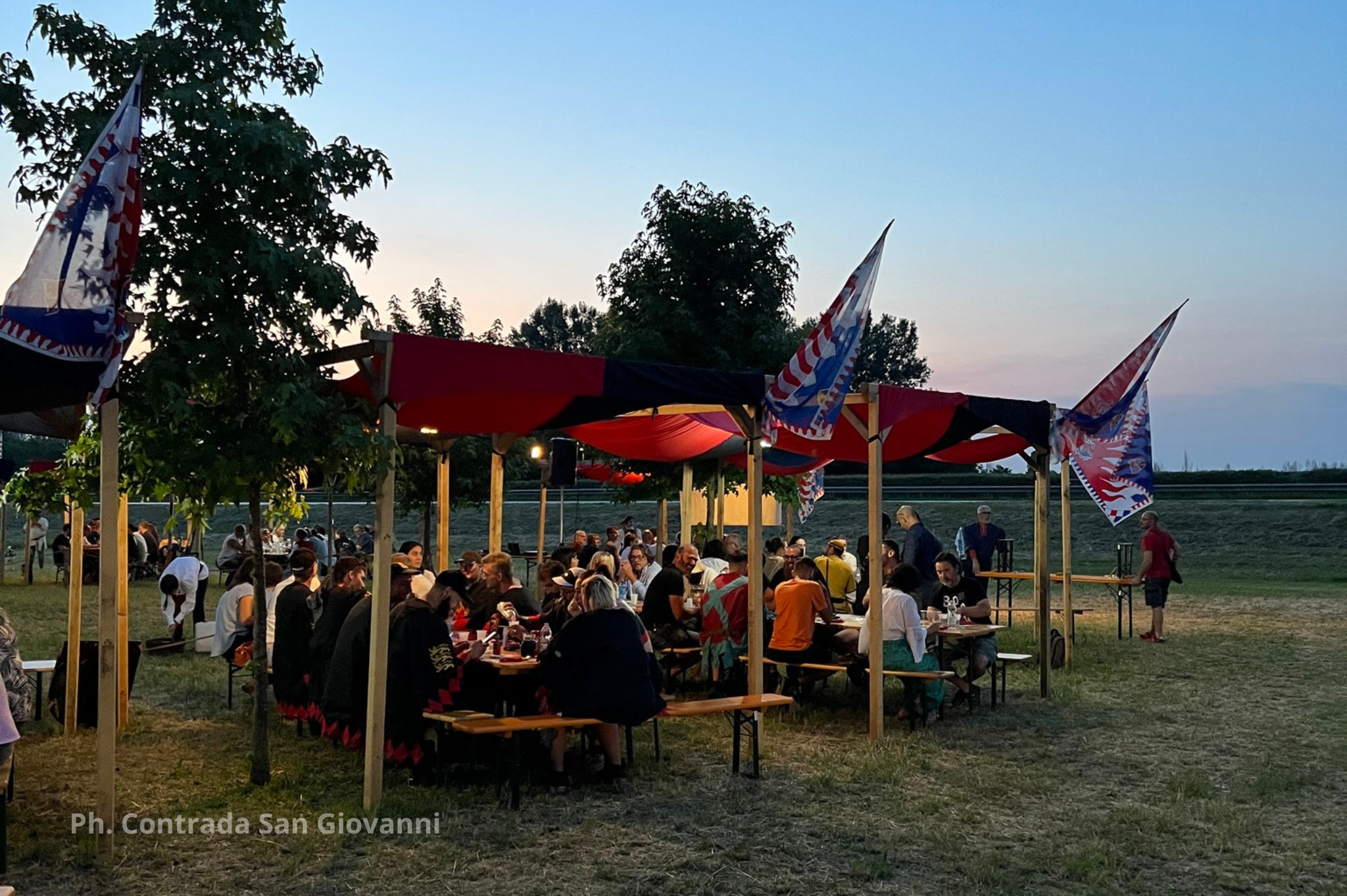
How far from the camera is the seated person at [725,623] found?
33.8 feet

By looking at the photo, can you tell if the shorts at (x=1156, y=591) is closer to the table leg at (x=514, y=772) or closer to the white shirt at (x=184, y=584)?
the table leg at (x=514, y=772)

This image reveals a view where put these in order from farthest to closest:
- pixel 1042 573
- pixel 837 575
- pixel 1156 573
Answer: pixel 1156 573 → pixel 837 575 → pixel 1042 573

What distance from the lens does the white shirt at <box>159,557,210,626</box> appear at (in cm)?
1421

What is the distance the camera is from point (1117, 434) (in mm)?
11227

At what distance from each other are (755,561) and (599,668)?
191 centimetres

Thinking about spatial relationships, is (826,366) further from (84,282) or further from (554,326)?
(554,326)

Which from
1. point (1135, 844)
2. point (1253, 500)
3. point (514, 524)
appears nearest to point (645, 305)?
point (1135, 844)

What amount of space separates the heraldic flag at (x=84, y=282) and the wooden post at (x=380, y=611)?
1546 millimetres

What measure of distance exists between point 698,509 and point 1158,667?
934cm

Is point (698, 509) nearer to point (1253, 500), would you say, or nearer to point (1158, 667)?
point (1158, 667)

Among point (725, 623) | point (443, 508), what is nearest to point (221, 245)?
point (725, 623)

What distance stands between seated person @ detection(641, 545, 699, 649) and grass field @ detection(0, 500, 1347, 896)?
1342mm

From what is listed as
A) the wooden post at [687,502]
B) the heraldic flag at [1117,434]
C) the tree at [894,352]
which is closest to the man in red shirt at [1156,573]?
the heraldic flag at [1117,434]

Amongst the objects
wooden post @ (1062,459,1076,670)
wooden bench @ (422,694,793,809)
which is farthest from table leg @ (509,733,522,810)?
wooden post @ (1062,459,1076,670)
